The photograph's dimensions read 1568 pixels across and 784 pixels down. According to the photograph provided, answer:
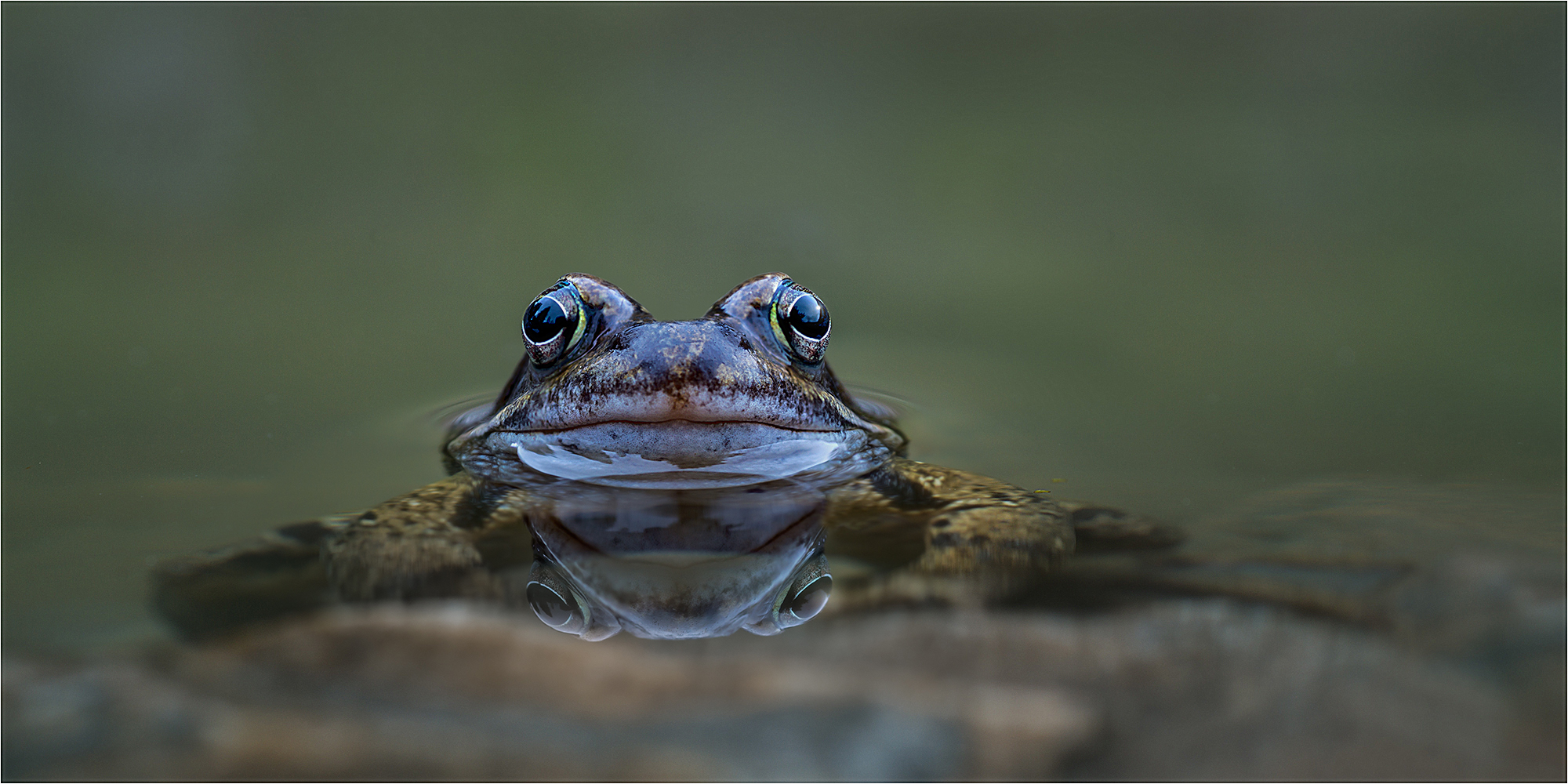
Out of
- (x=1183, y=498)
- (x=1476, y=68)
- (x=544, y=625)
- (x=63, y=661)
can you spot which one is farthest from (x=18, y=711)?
(x=1476, y=68)

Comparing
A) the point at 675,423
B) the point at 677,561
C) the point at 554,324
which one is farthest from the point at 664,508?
the point at 554,324

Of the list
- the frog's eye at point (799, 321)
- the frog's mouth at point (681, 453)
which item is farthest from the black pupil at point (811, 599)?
the frog's eye at point (799, 321)

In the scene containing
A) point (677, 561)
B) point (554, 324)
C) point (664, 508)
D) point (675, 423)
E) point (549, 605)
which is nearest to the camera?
point (549, 605)

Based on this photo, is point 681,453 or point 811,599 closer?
point 811,599

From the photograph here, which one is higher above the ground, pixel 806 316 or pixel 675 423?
pixel 806 316

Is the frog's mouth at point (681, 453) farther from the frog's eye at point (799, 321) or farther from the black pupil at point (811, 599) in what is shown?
the black pupil at point (811, 599)

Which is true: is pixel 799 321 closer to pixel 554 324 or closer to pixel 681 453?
pixel 681 453

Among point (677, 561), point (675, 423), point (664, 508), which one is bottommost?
point (677, 561)

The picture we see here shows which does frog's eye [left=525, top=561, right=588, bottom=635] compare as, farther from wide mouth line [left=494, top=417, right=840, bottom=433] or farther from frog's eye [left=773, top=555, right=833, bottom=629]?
wide mouth line [left=494, top=417, right=840, bottom=433]

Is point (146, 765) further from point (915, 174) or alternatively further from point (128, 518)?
point (915, 174)
